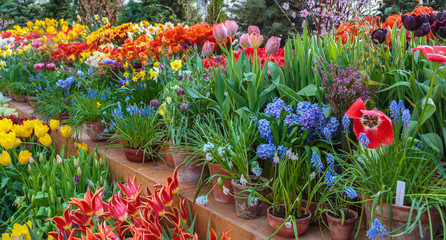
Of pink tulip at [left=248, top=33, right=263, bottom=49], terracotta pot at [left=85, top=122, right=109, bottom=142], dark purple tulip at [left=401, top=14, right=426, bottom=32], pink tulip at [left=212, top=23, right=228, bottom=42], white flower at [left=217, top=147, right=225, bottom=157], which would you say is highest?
dark purple tulip at [left=401, top=14, right=426, bottom=32]

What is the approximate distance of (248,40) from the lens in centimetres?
202

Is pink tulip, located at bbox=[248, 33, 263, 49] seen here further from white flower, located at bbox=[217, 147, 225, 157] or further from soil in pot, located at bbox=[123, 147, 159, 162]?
soil in pot, located at bbox=[123, 147, 159, 162]

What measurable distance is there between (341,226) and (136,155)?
58.5 inches

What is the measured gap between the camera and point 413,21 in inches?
60.3

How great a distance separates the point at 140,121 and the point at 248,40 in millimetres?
940

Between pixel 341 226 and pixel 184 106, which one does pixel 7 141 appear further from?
pixel 341 226

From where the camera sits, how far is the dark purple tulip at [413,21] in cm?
152

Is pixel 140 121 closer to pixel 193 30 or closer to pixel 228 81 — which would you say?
pixel 228 81

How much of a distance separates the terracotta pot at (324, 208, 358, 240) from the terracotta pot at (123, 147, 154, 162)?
1336 millimetres

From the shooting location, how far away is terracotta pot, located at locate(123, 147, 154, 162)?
256 cm

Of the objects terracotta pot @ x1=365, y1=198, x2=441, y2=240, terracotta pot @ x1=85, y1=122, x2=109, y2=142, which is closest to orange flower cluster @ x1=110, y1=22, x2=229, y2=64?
terracotta pot @ x1=85, y1=122, x2=109, y2=142

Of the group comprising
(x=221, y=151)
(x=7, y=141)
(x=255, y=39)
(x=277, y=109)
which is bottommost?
(x=7, y=141)

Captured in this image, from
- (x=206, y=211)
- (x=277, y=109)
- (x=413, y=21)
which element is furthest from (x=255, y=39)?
(x=206, y=211)

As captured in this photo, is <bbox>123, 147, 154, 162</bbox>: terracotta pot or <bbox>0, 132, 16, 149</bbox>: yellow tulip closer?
<bbox>0, 132, 16, 149</bbox>: yellow tulip
